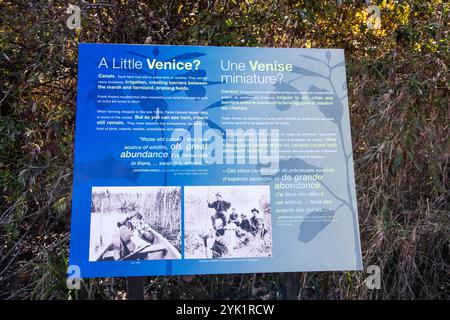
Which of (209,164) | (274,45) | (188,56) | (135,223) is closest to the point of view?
(135,223)

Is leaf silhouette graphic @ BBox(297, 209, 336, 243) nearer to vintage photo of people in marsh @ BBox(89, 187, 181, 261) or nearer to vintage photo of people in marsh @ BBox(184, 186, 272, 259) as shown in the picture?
vintage photo of people in marsh @ BBox(184, 186, 272, 259)

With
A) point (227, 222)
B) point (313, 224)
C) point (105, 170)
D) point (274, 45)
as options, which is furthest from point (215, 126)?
point (274, 45)

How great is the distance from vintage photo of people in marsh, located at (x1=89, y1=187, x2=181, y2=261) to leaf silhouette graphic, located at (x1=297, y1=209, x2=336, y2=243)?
0.74 meters

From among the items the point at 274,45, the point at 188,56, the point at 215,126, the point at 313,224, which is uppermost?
the point at 274,45

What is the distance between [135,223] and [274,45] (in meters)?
2.24

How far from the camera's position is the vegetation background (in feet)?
12.5

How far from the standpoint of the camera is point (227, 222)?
296cm

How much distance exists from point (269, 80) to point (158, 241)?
1207mm

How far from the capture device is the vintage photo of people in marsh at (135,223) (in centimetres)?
283

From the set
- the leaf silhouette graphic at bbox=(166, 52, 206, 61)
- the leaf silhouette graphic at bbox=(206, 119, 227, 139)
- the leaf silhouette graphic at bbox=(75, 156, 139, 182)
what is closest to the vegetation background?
the leaf silhouette graphic at bbox=(75, 156, 139, 182)

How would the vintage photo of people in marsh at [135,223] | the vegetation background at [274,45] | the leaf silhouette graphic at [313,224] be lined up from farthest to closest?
the vegetation background at [274,45] < the leaf silhouette graphic at [313,224] < the vintage photo of people in marsh at [135,223]

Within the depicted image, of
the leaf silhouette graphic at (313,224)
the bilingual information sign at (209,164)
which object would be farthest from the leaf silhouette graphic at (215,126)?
the leaf silhouette graphic at (313,224)

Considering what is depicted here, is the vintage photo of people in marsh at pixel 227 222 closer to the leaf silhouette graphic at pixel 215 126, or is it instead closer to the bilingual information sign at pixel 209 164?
the bilingual information sign at pixel 209 164

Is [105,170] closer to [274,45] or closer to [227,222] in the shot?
[227,222]
